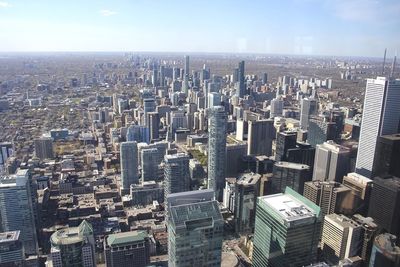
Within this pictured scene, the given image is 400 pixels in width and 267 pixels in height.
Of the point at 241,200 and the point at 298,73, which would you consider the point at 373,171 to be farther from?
the point at 298,73

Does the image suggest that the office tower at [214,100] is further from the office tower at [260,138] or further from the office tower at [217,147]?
the office tower at [217,147]

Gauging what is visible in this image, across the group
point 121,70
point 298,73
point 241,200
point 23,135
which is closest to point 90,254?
point 241,200

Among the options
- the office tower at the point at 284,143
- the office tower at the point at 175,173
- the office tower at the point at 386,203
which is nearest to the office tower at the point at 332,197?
the office tower at the point at 386,203

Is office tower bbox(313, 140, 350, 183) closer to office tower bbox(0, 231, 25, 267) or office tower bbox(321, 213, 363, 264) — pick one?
office tower bbox(321, 213, 363, 264)

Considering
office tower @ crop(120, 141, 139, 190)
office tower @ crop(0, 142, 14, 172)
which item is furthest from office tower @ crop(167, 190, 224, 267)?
office tower @ crop(0, 142, 14, 172)

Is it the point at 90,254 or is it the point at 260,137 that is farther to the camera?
the point at 260,137

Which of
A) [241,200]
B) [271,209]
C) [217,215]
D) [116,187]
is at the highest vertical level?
[217,215]
